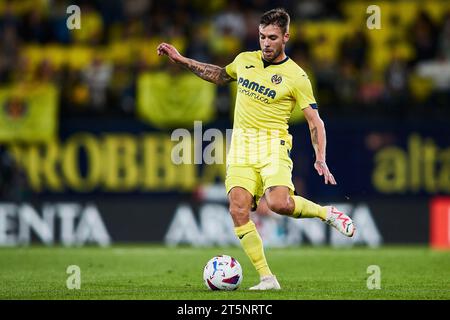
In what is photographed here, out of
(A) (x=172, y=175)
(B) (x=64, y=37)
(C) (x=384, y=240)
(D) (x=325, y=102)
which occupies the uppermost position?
(B) (x=64, y=37)

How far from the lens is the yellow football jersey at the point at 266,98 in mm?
10734

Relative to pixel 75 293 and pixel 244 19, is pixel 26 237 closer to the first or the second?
pixel 244 19

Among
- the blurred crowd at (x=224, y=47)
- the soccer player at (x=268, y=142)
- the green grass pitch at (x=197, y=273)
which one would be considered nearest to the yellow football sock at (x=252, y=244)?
the soccer player at (x=268, y=142)

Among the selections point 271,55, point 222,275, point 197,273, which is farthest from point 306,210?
point 197,273

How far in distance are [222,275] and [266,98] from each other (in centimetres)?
185

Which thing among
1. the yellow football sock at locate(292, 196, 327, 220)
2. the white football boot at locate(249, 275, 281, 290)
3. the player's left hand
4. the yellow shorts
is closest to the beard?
the yellow shorts

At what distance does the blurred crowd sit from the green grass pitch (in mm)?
3095

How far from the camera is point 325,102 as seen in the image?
1997cm

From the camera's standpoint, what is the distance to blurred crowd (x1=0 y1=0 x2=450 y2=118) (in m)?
20.3

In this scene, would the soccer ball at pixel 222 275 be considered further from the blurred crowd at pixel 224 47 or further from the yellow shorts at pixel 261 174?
the blurred crowd at pixel 224 47

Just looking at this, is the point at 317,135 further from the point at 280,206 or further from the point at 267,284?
the point at 267,284

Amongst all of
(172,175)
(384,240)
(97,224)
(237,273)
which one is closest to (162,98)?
(172,175)

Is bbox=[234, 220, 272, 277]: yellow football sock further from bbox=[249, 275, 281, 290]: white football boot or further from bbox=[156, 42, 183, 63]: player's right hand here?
bbox=[156, 42, 183, 63]: player's right hand
